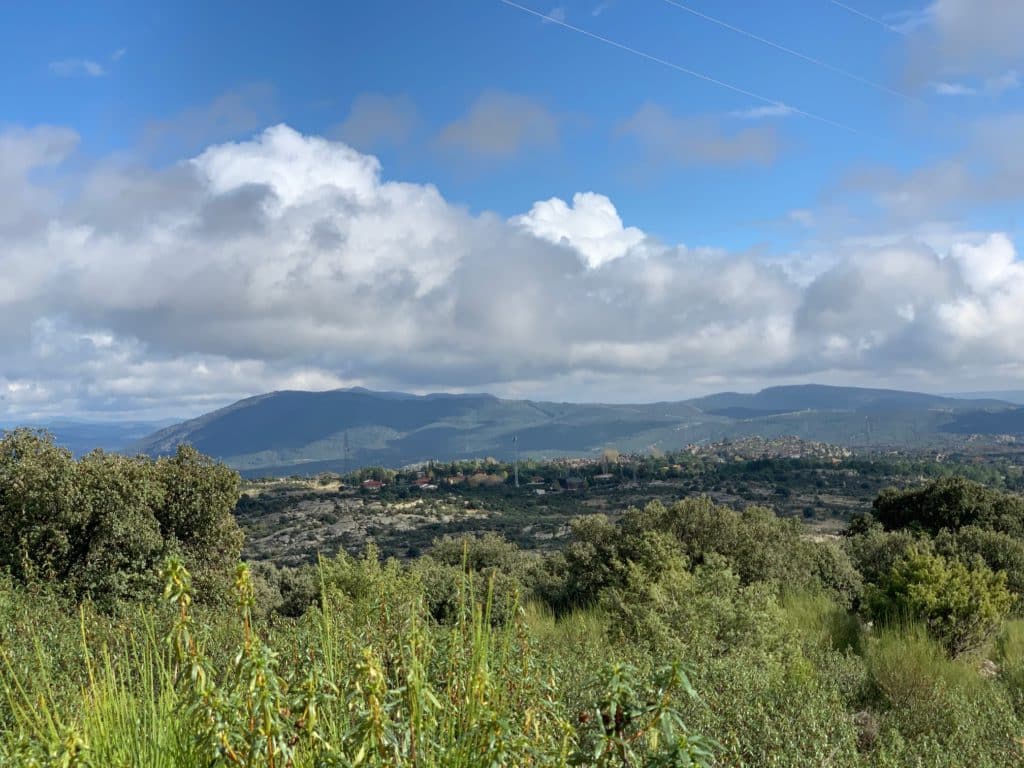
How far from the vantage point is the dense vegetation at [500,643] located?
3.06 m

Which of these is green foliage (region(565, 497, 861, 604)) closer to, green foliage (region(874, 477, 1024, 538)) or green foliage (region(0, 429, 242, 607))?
green foliage (region(874, 477, 1024, 538))

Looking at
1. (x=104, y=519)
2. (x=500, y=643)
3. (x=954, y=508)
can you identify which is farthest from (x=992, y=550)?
(x=104, y=519)

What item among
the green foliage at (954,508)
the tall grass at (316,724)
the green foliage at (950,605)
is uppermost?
the tall grass at (316,724)

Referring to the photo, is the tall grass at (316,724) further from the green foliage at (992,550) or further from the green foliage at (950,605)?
the green foliage at (992,550)

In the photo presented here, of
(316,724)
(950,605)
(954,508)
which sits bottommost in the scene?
(954,508)

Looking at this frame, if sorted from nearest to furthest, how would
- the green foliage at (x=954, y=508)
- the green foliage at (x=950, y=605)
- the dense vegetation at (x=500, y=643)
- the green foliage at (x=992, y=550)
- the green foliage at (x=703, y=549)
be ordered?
the dense vegetation at (x=500, y=643), the green foliage at (x=950, y=605), the green foliage at (x=703, y=549), the green foliage at (x=992, y=550), the green foliage at (x=954, y=508)

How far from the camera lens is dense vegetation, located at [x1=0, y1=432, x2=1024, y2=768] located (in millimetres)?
3061

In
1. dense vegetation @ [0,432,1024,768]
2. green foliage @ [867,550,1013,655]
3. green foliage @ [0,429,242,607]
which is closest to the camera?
dense vegetation @ [0,432,1024,768]

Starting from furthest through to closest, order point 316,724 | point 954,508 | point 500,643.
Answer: point 954,508
point 500,643
point 316,724

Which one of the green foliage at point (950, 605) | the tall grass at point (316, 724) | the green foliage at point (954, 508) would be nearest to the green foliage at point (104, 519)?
the tall grass at point (316, 724)

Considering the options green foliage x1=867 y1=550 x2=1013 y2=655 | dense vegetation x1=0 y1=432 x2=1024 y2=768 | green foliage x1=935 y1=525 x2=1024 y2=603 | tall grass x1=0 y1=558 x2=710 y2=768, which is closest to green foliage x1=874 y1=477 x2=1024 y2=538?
dense vegetation x1=0 y1=432 x2=1024 y2=768

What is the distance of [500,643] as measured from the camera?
18.7ft

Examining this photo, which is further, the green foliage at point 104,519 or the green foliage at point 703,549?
the green foliage at point 703,549

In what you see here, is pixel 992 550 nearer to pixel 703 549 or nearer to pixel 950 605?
pixel 703 549
